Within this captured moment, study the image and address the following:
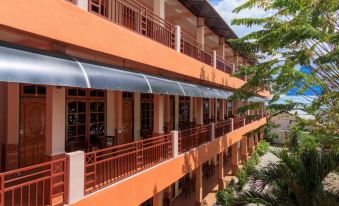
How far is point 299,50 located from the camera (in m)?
10.9

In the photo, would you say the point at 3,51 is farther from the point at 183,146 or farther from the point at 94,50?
the point at 183,146

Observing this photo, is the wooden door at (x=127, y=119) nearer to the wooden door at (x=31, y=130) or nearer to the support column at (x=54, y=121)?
the wooden door at (x=31, y=130)

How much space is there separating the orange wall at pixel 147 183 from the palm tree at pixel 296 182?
238 cm

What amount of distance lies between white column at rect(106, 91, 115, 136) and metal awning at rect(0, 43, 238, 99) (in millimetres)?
3478

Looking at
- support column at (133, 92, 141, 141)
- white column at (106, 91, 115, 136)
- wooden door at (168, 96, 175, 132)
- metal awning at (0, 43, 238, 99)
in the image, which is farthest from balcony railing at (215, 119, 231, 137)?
metal awning at (0, 43, 238, 99)

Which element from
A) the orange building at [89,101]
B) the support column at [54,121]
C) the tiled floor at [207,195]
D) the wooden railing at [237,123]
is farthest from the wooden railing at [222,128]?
the support column at [54,121]

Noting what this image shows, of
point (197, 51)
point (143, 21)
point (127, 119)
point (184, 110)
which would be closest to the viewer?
point (143, 21)

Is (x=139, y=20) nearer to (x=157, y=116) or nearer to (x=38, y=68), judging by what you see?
(x=157, y=116)

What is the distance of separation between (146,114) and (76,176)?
29.9 feet

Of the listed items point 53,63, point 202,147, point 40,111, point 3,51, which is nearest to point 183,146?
point 202,147

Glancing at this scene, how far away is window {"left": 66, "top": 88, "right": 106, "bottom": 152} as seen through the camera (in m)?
9.91

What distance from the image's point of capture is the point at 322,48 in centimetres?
1059

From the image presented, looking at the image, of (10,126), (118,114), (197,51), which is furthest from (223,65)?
(10,126)

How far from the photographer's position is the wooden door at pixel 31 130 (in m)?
8.44
